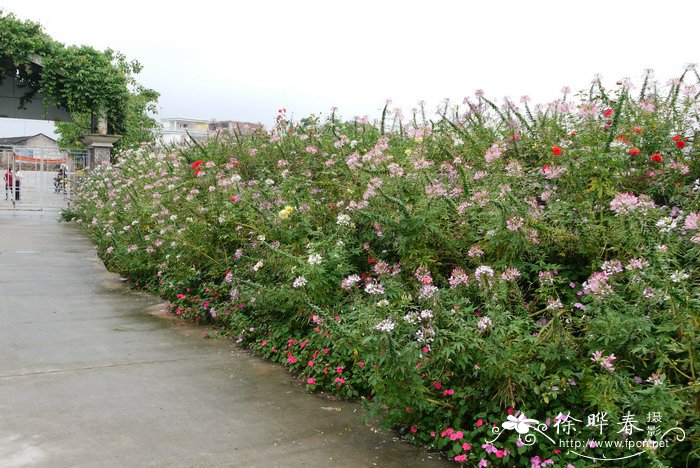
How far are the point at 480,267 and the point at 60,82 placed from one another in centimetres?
1736

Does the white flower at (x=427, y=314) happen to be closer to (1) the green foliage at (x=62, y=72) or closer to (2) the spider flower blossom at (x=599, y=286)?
(2) the spider flower blossom at (x=599, y=286)

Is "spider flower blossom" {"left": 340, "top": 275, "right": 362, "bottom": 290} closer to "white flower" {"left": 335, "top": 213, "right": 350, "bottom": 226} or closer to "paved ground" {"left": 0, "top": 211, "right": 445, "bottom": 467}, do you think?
"white flower" {"left": 335, "top": 213, "right": 350, "bottom": 226}

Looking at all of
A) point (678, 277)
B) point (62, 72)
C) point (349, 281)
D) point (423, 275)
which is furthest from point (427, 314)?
point (62, 72)

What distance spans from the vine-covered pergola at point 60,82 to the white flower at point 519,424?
57.0 ft

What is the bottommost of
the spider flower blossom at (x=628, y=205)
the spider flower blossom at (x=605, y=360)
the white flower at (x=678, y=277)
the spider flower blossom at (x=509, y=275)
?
the spider flower blossom at (x=605, y=360)

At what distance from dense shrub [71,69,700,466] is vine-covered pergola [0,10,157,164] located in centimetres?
1212

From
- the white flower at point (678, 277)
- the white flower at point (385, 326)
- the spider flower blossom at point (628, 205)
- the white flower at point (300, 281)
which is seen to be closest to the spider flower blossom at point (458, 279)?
the white flower at point (385, 326)

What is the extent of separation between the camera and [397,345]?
3053mm

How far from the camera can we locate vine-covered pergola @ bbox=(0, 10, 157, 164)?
55.1 feet

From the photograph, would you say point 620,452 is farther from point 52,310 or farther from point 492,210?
point 52,310

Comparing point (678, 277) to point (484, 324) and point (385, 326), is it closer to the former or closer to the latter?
point (484, 324)

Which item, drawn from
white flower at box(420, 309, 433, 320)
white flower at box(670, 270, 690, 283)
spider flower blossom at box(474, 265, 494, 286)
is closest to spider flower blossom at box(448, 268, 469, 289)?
spider flower blossom at box(474, 265, 494, 286)

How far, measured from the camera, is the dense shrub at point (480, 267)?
2949 mm

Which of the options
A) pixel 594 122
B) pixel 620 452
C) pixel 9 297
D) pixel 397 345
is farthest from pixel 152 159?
pixel 620 452
